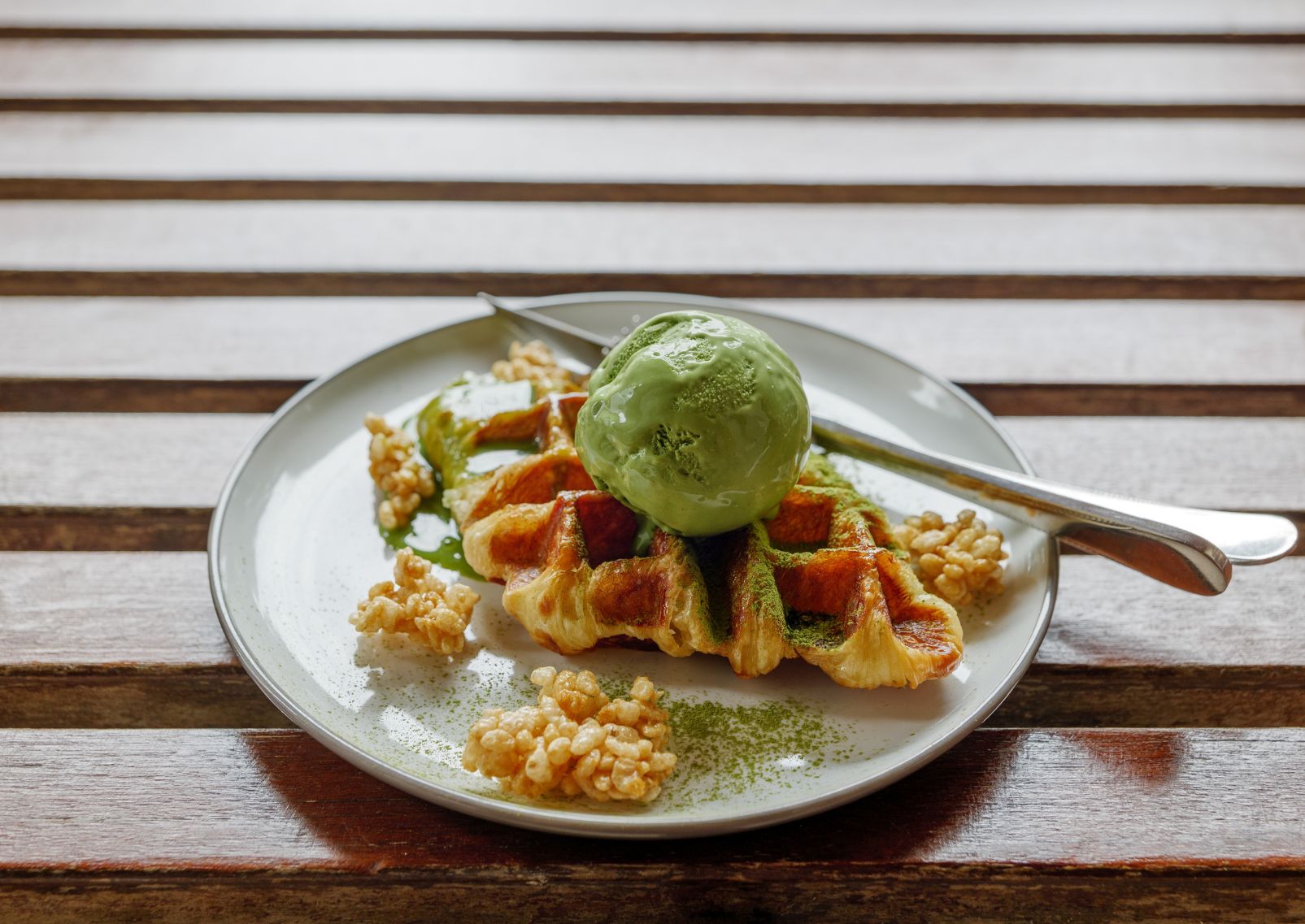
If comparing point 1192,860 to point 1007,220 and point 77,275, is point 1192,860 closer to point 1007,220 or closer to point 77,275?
point 1007,220

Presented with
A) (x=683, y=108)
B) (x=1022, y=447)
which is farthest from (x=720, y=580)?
(x=683, y=108)

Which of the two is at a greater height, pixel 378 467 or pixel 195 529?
pixel 378 467

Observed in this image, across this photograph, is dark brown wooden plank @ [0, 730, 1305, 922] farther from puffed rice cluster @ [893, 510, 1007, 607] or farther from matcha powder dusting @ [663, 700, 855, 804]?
puffed rice cluster @ [893, 510, 1007, 607]

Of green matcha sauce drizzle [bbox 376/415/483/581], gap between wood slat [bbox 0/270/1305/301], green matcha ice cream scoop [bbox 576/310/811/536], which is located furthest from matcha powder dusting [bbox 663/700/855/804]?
gap between wood slat [bbox 0/270/1305/301]

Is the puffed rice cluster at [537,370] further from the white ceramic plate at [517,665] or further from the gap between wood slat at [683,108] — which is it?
the gap between wood slat at [683,108]

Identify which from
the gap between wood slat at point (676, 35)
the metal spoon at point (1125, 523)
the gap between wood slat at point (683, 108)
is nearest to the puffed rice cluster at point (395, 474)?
the metal spoon at point (1125, 523)

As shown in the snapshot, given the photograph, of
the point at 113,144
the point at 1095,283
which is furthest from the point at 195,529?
the point at 1095,283
